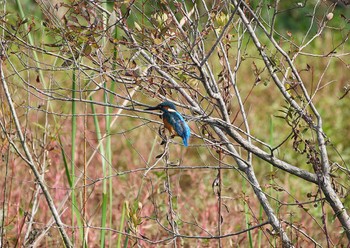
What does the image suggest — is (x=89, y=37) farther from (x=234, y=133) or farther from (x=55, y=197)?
(x=55, y=197)

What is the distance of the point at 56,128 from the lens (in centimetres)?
332

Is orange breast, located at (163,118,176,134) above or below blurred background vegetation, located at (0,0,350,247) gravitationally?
below

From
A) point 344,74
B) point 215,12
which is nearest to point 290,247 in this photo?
point 215,12

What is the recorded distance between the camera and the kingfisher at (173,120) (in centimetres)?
262

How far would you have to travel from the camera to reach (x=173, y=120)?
268 cm

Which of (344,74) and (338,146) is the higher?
(344,74)

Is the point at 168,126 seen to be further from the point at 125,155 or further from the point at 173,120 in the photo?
the point at 125,155

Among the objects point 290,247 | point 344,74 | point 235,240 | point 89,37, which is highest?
point 344,74

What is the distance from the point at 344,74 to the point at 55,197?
376cm

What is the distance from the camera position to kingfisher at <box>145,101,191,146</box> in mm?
2621

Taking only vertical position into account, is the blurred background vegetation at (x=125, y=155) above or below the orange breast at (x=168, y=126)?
above

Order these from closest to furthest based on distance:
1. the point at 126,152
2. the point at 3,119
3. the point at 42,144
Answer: the point at 3,119, the point at 42,144, the point at 126,152

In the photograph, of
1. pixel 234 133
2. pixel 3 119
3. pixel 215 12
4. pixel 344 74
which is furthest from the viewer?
pixel 344 74

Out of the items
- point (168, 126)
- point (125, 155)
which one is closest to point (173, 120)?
point (168, 126)
